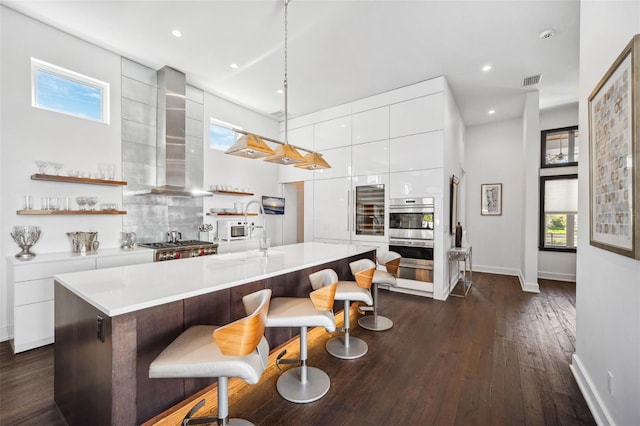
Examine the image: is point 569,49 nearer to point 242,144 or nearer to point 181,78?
point 242,144

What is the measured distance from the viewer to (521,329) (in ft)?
10.4

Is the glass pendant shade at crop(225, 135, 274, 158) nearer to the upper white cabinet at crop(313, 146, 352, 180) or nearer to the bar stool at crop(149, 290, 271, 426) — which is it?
the bar stool at crop(149, 290, 271, 426)

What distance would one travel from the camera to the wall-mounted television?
19.6ft

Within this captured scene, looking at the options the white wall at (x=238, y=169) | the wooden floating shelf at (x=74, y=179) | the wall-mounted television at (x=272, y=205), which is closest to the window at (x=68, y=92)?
the wooden floating shelf at (x=74, y=179)

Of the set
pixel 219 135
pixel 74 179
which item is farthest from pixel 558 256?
pixel 74 179

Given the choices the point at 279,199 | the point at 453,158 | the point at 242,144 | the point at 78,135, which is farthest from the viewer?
the point at 279,199

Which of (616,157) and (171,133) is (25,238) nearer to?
(171,133)

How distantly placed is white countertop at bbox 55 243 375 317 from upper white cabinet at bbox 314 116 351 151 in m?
3.39

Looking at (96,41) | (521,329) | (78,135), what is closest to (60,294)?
(78,135)

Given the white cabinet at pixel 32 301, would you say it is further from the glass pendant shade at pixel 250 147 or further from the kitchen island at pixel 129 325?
the glass pendant shade at pixel 250 147

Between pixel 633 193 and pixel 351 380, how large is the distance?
81.7 inches

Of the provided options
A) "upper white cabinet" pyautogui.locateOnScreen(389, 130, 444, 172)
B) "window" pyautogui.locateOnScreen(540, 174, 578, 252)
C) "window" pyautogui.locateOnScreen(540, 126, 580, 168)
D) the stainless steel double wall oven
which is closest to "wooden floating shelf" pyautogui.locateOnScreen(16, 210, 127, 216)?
the stainless steel double wall oven

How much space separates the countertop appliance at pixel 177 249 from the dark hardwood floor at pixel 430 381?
53.4 inches

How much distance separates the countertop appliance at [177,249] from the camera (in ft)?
11.8
